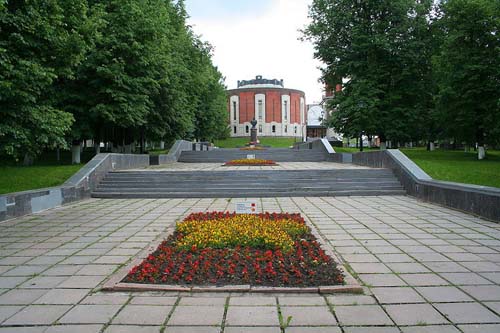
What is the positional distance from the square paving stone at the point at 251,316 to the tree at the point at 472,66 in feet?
70.2

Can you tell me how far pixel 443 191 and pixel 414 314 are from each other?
735cm

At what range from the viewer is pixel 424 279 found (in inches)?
168

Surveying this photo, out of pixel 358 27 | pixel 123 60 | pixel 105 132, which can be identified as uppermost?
pixel 358 27

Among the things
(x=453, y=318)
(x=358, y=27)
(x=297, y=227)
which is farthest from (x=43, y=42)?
(x=358, y=27)

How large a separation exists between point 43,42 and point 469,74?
2128 centimetres

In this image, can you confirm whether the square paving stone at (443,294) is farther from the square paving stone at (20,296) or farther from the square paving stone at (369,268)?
the square paving stone at (20,296)

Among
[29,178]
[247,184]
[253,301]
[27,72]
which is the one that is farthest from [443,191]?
[29,178]

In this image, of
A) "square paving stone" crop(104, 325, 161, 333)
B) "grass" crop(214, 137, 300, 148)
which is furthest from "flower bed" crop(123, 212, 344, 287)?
"grass" crop(214, 137, 300, 148)

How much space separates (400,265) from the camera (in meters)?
4.79

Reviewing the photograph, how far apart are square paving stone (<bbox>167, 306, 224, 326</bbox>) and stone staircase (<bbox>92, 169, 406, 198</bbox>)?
8.65 m

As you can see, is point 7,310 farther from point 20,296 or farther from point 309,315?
point 309,315

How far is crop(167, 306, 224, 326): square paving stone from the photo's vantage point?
127 inches

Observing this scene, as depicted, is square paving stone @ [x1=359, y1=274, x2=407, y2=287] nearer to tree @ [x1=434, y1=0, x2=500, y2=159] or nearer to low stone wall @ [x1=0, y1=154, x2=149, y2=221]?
low stone wall @ [x1=0, y1=154, x2=149, y2=221]

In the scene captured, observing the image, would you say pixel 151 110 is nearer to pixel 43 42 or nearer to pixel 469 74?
pixel 43 42
